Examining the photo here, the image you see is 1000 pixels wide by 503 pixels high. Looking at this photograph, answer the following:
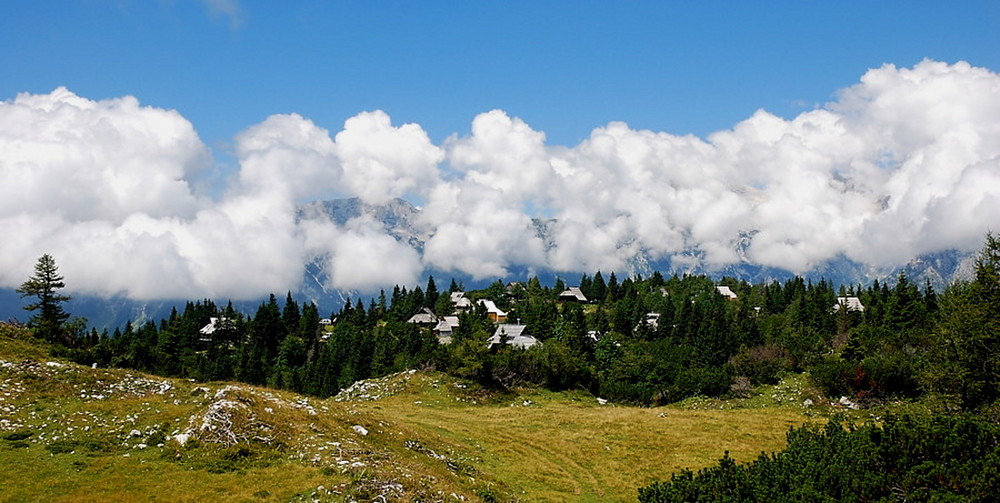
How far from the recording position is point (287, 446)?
23.9m

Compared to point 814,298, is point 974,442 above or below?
below

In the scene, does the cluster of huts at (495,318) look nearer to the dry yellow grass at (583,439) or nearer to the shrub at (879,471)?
the dry yellow grass at (583,439)

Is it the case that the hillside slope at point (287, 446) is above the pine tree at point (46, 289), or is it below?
below

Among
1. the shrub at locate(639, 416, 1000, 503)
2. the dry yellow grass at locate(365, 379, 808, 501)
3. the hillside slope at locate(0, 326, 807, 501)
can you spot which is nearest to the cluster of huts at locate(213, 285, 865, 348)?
the dry yellow grass at locate(365, 379, 808, 501)

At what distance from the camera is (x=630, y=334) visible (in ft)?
447

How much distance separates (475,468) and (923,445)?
65.9 ft

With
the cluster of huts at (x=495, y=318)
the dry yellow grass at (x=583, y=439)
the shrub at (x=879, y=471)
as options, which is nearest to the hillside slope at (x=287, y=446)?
the dry yellow grass at (x=583, y=439)

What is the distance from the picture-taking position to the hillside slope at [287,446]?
19.9 meters

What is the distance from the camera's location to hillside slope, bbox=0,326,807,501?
19.9 m

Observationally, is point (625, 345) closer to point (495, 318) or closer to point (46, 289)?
point (495, 318)

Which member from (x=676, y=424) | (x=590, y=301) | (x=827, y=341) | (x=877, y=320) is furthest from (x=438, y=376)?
(x=590, y=301)

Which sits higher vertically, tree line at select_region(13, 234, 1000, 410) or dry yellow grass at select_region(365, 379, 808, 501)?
tree line at select_region(13, 234, 1000, 410)

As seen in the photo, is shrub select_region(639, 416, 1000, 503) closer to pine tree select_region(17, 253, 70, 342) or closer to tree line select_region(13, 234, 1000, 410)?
tree line select_region(13, 234, 1000, 410)

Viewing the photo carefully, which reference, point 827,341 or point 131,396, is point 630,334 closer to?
point 827,341
